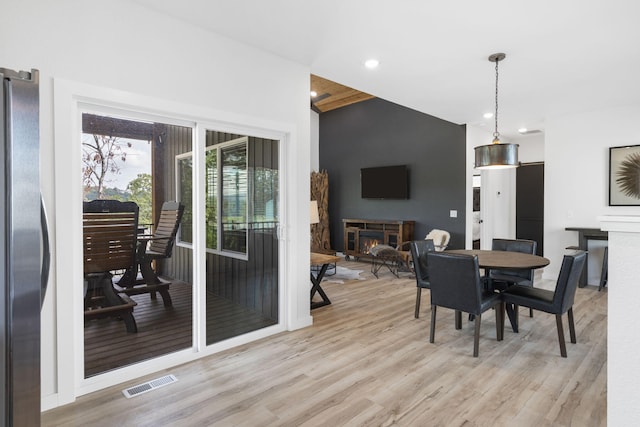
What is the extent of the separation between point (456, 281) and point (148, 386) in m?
2.48

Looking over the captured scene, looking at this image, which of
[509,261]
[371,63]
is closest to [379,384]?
[509,261]

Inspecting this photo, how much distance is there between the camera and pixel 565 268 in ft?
9.46

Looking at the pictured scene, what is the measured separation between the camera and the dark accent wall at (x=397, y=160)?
6.58 meters

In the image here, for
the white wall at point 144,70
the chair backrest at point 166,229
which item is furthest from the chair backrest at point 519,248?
the chair backrest at point 166,229

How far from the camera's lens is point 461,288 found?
9.77 feet

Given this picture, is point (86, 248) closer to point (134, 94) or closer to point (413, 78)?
point (134, 94)

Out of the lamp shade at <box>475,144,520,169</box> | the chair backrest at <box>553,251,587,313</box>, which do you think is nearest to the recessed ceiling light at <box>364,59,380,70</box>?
the lamp shade at <box>475,144,520,169</box>

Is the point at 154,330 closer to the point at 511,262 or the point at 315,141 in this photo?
the point at 511,262

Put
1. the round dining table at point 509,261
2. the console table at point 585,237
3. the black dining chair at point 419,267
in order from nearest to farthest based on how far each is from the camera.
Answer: the round dining table at point 509,261
the black dining chair at point 419,267
the console table at point 585,237

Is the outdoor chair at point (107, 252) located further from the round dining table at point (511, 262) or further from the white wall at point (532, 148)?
the white wall at point (532, 148)

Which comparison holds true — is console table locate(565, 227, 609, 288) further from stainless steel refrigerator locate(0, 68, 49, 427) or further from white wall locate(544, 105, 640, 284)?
stainless steel refrigerator locate(0, 68, 49, 427)

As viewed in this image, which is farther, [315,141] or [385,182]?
[315,141]

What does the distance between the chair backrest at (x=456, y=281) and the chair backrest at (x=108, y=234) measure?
244cm

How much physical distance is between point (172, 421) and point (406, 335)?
2.18m
